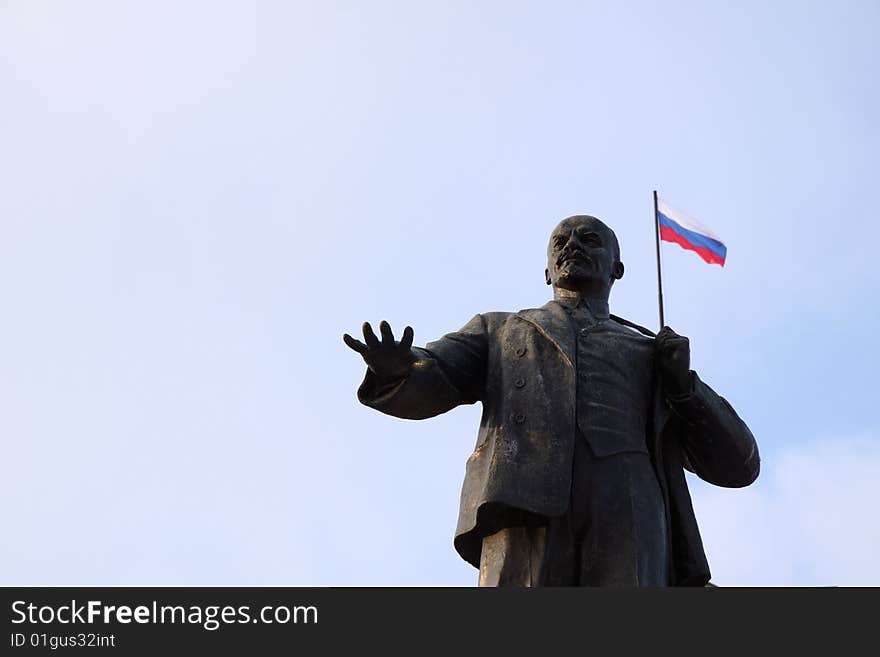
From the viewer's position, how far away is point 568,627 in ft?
41.5

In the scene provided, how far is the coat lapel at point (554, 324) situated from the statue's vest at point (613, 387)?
10 centimetres

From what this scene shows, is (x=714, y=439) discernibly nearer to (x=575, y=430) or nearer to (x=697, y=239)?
(x=575, y=430)

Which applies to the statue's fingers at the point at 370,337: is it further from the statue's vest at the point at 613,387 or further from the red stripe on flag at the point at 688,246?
the red stripe on flag at the point at 688,246

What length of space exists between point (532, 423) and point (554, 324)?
104 cm

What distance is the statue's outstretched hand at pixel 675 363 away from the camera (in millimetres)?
15320

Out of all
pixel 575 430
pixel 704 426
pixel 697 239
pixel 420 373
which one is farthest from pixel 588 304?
pixel 697 239

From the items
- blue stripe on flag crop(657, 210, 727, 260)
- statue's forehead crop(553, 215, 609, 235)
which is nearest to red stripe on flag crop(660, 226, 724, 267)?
blue stripe on flag crop(657, 210, 727, 260)

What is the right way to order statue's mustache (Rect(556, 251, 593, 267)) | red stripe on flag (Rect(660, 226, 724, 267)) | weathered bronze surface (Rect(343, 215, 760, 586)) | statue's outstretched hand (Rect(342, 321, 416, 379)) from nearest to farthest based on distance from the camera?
weathered bronze surface (Rect(343, 215, 760, 586))
statue's outstretched hand (Rect(342, 321, 416, 379))
statue's mustache (Rect(556, 251, 593, 267))
red stripe on flag (Rect(660, 226, 724, 267))

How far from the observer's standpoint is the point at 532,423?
587 inches

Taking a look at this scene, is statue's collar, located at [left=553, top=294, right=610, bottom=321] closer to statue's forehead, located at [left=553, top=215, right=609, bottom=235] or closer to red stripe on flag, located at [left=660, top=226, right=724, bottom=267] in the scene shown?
statue's forehead, located at [left=553, top=215, right=609, bottom=235]

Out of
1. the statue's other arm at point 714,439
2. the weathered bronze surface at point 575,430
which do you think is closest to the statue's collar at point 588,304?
the weathered bronze surface at point 575,430

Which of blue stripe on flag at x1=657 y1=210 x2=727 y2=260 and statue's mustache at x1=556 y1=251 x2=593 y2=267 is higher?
blue stripe on flag at x1=657 y1=210 x2=727 y2=260

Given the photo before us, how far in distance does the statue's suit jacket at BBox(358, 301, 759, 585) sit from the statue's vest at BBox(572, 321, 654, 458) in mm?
100

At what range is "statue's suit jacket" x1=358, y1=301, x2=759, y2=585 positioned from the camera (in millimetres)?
14641
